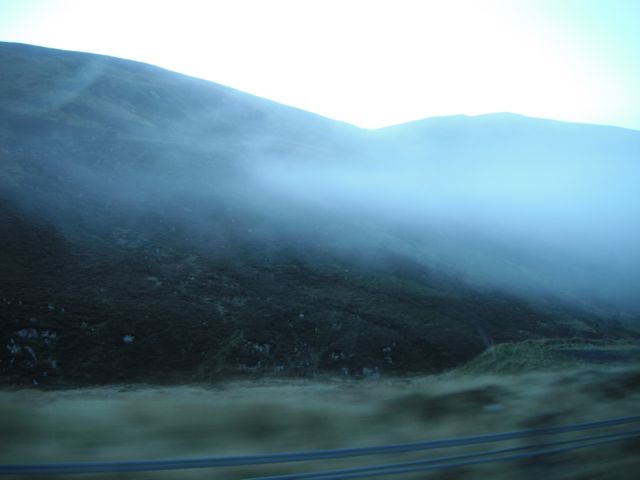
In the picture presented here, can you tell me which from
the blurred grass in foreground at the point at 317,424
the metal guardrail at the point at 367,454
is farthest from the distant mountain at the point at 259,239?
the metal guardrail at the point at 367,454

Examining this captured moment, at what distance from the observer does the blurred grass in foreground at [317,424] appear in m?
4.43

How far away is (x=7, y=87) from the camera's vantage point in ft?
299

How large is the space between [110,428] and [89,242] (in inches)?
2020

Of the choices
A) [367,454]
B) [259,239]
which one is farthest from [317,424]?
[259,239]

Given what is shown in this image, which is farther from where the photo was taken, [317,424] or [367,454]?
[317,424]

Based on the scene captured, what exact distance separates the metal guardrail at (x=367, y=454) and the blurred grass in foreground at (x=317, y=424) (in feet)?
0.37

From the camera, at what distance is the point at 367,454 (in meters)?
4.35

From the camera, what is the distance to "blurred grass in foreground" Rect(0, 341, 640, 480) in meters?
4.43

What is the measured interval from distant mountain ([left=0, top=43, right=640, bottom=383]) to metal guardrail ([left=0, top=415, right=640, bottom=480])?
31429 mm

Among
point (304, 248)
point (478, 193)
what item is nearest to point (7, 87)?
point (304, 248)

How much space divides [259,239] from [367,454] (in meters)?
58.4

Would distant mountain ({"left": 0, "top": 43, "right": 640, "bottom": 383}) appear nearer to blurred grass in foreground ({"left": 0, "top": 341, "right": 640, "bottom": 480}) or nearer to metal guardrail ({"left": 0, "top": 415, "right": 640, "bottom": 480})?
blurred grass in foreground ({"left": 0, "top": 341, "right": 640, "bottom": 480})

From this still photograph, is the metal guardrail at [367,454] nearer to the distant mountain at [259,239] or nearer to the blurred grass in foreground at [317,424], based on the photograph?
the blurred grass in foreground at [317,424]

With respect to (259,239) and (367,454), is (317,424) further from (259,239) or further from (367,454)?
(259,239)
